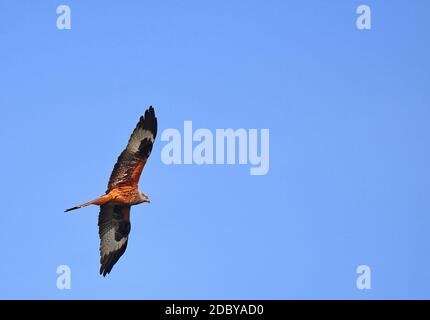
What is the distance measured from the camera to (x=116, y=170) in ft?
73.4

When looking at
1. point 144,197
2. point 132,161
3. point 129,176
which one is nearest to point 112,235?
point 144,197

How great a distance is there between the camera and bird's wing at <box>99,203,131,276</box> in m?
23.4

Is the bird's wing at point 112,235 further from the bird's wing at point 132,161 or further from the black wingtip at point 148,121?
the black wingtip at point 148,121

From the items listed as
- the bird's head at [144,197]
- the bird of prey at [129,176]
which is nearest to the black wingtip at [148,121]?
the bird of prey at [129,176]

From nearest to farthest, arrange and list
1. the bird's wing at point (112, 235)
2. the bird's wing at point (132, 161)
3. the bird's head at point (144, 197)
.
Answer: the bird's wing at point (132, 161) → the bird's head at point (144, 197) → the bird's wing at point (112, 235)

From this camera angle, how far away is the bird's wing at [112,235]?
76.8ft

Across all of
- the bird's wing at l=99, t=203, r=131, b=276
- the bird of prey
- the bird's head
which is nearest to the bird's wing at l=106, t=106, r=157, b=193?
the bird of prey

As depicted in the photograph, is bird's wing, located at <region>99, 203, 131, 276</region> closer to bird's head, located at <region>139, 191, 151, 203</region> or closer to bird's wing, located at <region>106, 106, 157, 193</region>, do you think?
bird's head, located at <region>139, 191, 151, 203</region>

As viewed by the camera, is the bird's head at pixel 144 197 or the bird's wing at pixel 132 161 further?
the bird's head at pixel 144 197

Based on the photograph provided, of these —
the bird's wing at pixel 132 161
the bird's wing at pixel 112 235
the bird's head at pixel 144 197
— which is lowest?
the bird's wing at pixel 112 235

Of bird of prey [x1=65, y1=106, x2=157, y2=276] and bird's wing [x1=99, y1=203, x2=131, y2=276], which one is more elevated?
bird of prey [x1=65, y1=106, x2=157, y2=276]
